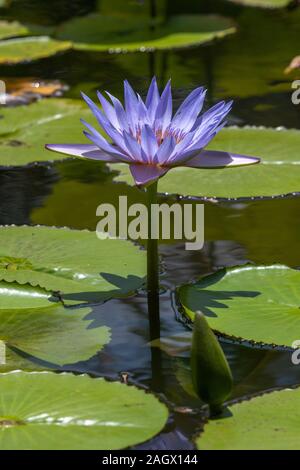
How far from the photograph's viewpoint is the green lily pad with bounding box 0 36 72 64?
457 cm

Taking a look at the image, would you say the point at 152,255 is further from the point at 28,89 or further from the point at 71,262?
the point at 28,89

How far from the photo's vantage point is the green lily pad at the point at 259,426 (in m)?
1.70

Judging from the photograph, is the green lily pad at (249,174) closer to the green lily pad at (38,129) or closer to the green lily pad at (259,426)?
the green lily pad at (38,129)

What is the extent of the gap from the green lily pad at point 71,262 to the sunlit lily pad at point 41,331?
4cm

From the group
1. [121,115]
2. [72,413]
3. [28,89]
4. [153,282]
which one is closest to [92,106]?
[121,115]

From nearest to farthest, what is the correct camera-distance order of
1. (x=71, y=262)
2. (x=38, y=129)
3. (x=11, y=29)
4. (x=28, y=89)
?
(x=71, y=262) → (x=38, y=129) → (x=28, y=89) → (x=11, y=29)

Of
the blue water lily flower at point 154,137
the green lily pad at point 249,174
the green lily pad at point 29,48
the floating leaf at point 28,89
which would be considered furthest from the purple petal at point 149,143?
the green lily pad at point 29,48

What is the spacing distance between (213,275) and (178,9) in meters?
3.35

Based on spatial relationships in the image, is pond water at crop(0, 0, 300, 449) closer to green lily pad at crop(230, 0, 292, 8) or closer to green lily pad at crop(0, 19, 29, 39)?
green lily pad at crop(230, 0, 292, 8)

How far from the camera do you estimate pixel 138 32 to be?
16.4ft

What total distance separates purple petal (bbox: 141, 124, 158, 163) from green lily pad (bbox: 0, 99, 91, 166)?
118 cm

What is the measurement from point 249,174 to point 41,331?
1.07 meters

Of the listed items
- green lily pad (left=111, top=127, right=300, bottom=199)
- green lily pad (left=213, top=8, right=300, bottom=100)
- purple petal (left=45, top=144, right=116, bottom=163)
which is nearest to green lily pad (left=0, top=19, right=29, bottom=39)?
green lily pad (left=213, top=8, right=300, bottom=100)

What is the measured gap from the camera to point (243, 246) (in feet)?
8.68
